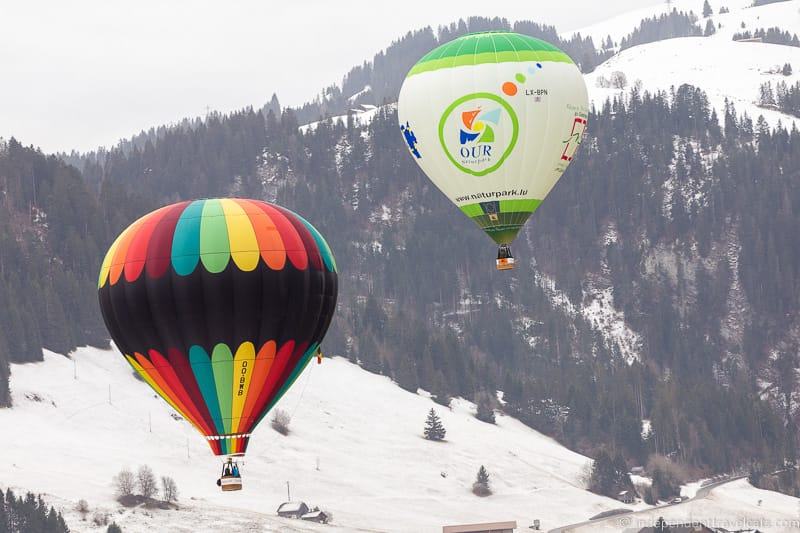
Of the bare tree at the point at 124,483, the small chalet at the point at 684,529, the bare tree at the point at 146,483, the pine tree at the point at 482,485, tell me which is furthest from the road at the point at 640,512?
the bare tree at the point at 124,483

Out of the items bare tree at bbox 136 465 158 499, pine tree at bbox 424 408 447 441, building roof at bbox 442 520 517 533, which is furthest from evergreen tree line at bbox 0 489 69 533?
pine tree at bbox 424 408 447 441

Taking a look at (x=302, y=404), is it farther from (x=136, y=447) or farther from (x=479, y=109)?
(x=479, y=109)

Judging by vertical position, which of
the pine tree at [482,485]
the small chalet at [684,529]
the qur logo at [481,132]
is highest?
the qur logo at [481,132]

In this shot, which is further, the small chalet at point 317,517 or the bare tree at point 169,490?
the small chalet at point 317,517

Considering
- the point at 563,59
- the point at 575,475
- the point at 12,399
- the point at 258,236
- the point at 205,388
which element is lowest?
the point at 575,475

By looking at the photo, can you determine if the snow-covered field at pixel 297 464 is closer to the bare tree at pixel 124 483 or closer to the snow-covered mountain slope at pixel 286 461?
the snow-covered mountain slope at pixel 286 461

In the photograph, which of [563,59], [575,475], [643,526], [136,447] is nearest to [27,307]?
[136,447]

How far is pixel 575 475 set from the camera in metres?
180

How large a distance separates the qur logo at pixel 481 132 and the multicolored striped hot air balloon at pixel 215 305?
11721mm

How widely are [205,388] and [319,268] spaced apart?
17.9ft

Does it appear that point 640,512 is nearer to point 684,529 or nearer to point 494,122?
point 684,529

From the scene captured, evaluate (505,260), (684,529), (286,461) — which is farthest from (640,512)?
(505,260)

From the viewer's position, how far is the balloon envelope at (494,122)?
7069 centimetres

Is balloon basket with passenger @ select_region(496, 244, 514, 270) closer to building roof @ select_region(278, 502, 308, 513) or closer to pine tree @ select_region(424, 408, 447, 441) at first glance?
building roof @ select_region(278, 502, 308, 513)
